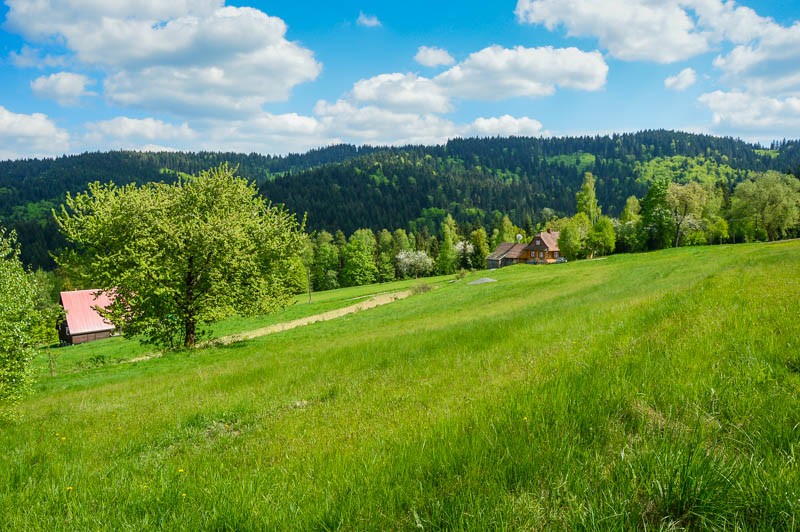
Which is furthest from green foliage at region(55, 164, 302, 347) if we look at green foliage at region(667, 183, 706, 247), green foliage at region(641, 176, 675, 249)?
green foliage at region(667, 183, 706, 247)

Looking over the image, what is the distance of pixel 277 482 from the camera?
3541 millimetres

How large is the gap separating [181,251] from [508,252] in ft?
347

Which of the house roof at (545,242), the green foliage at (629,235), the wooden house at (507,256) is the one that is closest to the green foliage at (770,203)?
the green foliage at (629,235)

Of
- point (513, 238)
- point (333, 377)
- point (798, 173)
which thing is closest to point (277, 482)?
point (333, 377)

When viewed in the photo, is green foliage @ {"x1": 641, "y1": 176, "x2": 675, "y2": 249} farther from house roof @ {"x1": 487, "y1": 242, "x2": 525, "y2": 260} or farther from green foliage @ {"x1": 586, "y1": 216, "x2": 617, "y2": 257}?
house roof @ {"x1": 487, "y1": 242, "x2": 525, "y2": 260}

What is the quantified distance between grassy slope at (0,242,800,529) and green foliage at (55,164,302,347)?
50.0 feet

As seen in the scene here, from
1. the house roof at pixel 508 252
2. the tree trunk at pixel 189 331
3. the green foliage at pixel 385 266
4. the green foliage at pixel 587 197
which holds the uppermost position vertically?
the green foliage at pixel 587 197

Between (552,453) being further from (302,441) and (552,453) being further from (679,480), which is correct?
(302,441)

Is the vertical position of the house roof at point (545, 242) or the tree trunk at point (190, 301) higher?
the tree trunk at point (190, 301)

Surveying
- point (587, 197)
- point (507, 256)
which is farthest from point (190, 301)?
point (507, 256)

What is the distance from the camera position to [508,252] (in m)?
118

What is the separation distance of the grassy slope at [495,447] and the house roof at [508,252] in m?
111

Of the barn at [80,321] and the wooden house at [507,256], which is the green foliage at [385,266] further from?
the barn at [80,321]

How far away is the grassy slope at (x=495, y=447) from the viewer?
94.6 inches
